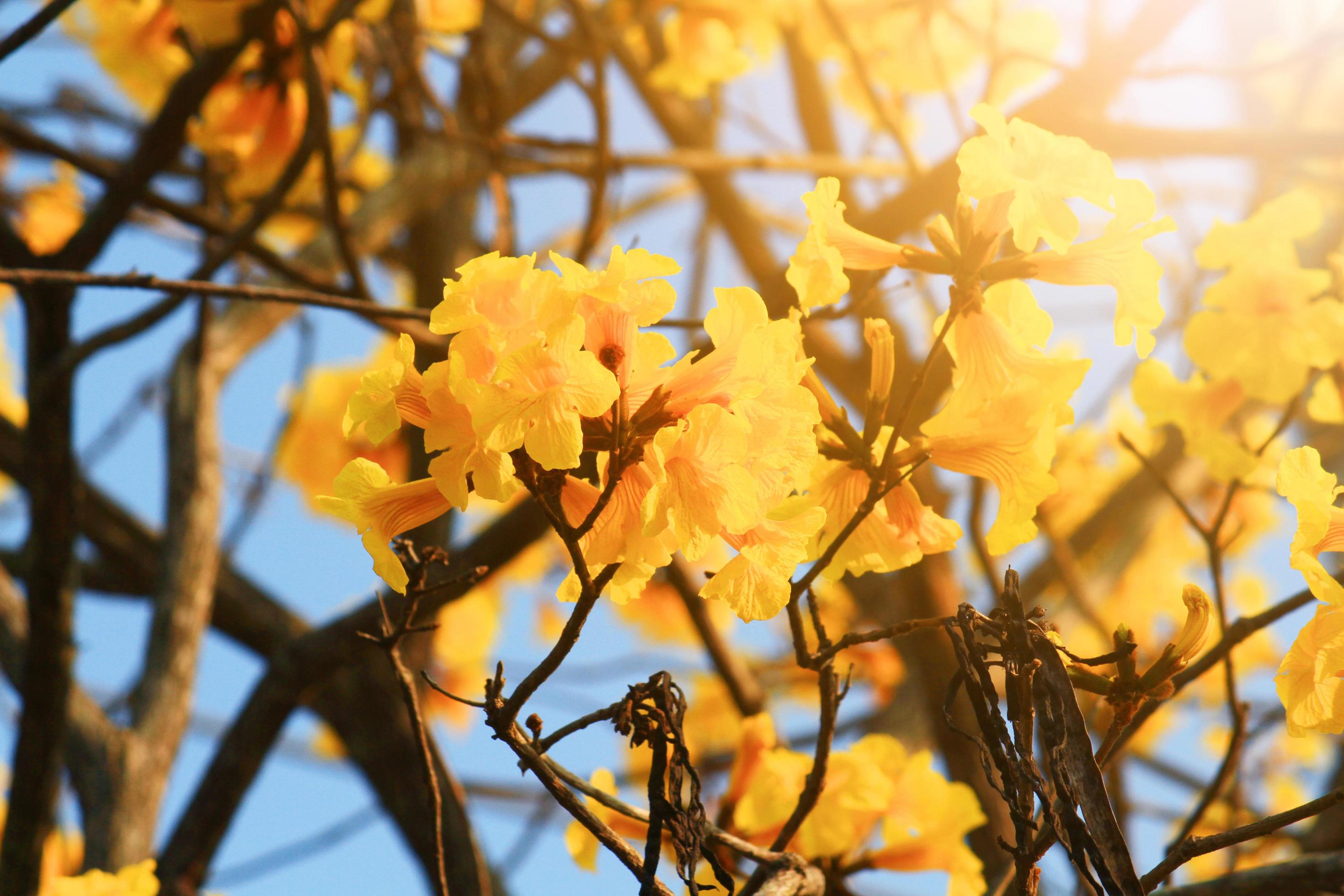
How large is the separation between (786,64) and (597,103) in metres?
1.42

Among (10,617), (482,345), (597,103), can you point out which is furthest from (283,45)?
(482,345)

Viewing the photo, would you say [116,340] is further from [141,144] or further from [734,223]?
[734,223]

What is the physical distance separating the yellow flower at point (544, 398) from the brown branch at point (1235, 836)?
0.44 metres

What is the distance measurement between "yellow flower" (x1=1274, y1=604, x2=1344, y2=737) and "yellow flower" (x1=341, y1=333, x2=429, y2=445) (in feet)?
2.14

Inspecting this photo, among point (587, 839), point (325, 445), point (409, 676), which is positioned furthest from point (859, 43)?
point (409, 676)

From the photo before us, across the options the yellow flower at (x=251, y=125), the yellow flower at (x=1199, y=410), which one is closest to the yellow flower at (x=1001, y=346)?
the yellow flower at (x=1199, y=410)

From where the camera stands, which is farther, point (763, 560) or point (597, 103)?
point (597, 103)

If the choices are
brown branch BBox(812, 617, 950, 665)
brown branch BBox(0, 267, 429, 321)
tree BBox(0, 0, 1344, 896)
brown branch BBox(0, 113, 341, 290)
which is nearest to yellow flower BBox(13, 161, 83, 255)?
tree BBox(0, 0, 1344, 896)

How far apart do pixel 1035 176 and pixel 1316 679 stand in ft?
1.41

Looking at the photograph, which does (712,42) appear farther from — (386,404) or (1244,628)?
(386,404)

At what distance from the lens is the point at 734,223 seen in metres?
2.82

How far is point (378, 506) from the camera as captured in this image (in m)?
0.77

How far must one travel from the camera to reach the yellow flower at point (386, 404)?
74 centimetres

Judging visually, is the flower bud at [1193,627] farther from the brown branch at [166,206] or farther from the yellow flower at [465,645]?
the yellow flower at [465,645]
